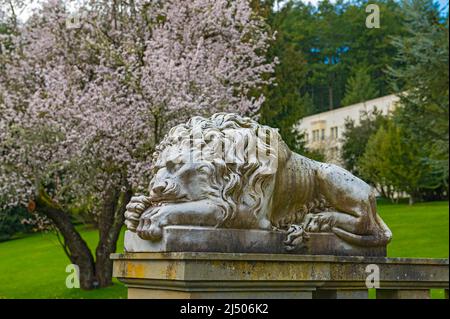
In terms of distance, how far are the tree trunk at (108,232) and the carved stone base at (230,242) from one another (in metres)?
9.36

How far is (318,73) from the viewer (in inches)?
2073

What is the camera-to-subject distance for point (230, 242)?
17.2 ft

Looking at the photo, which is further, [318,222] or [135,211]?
[318,222]

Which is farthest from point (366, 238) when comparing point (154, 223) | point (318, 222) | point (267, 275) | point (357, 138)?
point (357, 138)

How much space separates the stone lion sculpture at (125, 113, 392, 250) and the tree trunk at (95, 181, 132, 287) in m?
9.17

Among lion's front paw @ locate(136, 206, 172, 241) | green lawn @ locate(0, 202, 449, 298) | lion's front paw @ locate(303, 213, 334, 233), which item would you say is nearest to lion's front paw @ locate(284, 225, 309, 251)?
lion's front paw @ locate(303, 213, 334, 233)

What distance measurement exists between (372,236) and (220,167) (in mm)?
1709

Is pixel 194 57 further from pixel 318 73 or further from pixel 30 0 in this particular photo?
pixel 318 73

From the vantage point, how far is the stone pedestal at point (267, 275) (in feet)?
16.0

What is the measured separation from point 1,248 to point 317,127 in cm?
2907

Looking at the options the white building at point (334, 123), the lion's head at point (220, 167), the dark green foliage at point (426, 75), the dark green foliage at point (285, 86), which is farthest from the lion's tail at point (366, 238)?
the white building at point (334, 123)

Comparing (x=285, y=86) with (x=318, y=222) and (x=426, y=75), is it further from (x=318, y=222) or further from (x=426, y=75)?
(x=318, y=222)

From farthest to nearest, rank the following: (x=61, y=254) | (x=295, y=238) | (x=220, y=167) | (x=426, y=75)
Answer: (x=61, y=254)
(x=426, y=75)
(x=295, y=238)
(x=220, y=167)

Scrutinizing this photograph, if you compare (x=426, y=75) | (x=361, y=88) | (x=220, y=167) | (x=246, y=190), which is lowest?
(x=246, y=190)
